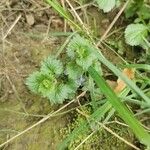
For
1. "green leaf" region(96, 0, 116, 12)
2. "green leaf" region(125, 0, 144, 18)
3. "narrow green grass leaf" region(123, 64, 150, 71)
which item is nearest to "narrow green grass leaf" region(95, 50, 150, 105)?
"narrow green grass leaf" region(123, 64, 150, 71)

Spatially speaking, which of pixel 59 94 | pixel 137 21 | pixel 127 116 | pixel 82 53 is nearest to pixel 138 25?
pixel 137 21

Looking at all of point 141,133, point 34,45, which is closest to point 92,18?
point 34,45

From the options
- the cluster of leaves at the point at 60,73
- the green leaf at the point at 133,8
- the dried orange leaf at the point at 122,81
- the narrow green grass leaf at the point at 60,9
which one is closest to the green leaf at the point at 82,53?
the cluster of leaves at the point at 60,73

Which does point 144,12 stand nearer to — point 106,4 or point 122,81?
point 106,4

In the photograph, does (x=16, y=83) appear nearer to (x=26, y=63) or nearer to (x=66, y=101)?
(x=26, y=63)

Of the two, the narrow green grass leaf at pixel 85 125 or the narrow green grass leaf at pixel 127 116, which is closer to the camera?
the narrow green grass leaf at pixel 127 116

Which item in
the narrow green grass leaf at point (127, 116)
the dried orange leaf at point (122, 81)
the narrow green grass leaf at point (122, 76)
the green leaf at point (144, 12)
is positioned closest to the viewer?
the narrow green grass leaf at point (127, 116)

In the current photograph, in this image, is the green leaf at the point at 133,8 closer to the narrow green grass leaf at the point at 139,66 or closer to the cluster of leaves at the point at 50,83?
the narrow green grass leaf at the point at 139,66

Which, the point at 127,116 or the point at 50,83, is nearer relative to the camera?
the point at 127,116
